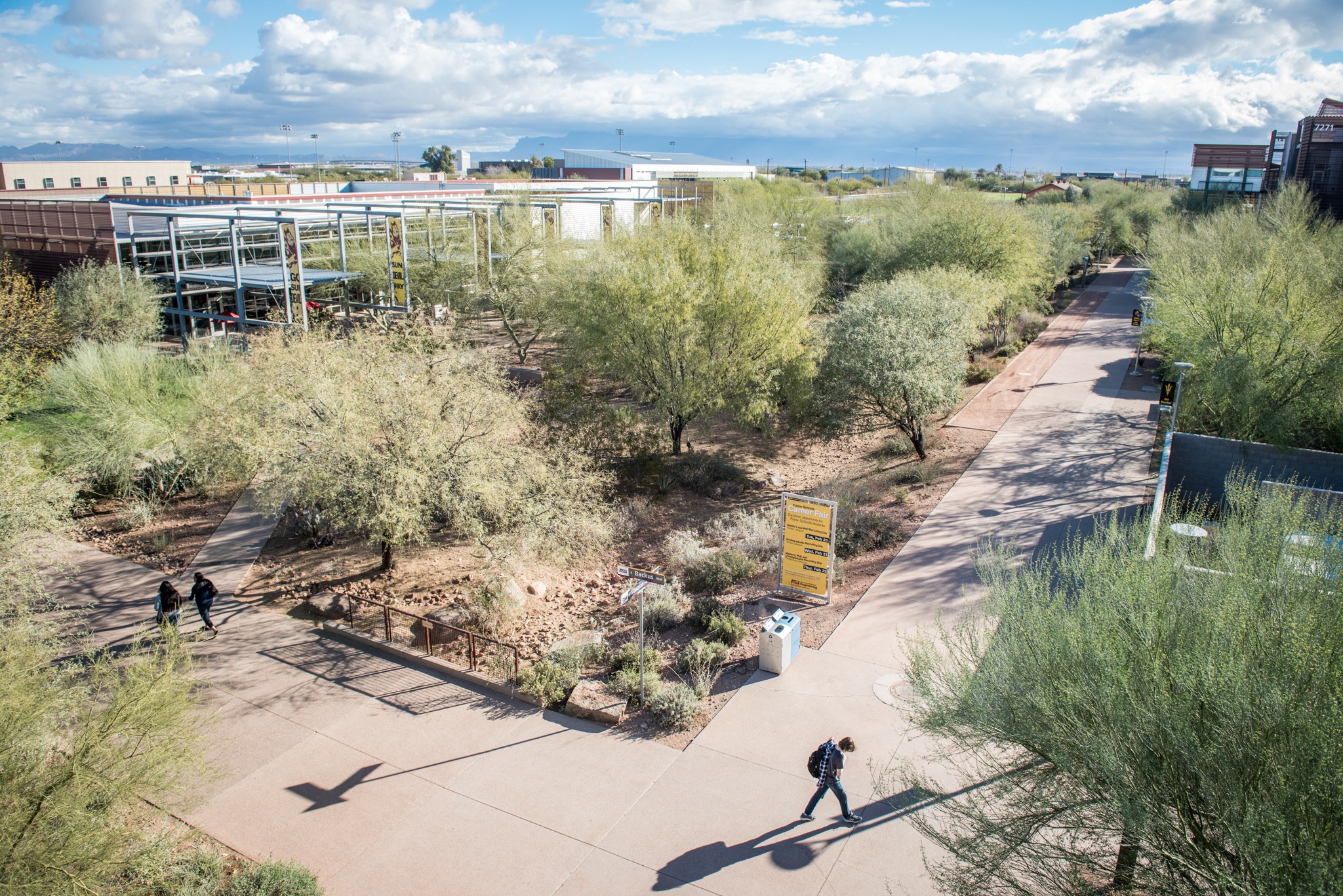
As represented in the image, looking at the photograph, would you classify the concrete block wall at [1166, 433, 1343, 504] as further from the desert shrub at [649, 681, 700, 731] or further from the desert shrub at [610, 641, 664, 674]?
the desert shrub at [649, 681, 700, 731]

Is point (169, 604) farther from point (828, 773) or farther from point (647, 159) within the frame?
point (647, 159)

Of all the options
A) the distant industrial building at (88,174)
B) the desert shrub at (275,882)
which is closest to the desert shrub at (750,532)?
the desert shrub at (275,882)

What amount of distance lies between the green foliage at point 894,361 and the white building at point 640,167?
153 feet

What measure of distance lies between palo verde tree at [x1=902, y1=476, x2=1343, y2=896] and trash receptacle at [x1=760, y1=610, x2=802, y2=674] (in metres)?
3.69

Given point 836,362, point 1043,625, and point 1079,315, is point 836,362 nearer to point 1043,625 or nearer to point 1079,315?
point 1043,625

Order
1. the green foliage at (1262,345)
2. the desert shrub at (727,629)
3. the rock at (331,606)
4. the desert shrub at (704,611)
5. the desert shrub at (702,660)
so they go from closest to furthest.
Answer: the desert shrub at (702,660)
the desert shrub at (727,629)
the desert shrub at (704,611)
the rock at (331,606)
the green foliage at (1262,345)

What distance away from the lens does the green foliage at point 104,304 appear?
26.2 meters

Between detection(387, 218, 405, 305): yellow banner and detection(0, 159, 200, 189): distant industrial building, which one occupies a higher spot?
detection(0, 159, 200, 189): distant industrial building

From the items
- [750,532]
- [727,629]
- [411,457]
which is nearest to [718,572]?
[750,532]

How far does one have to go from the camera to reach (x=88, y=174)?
63.3 metres

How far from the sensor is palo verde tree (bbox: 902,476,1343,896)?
4.64 m

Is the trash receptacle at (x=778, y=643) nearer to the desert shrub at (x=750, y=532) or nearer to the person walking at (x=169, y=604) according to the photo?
the desert shrub at (x=750, y=532)

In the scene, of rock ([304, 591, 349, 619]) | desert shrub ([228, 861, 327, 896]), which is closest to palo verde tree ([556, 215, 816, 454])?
rock ([304, 591, 349, 619])

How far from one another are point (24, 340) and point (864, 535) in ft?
77.6
